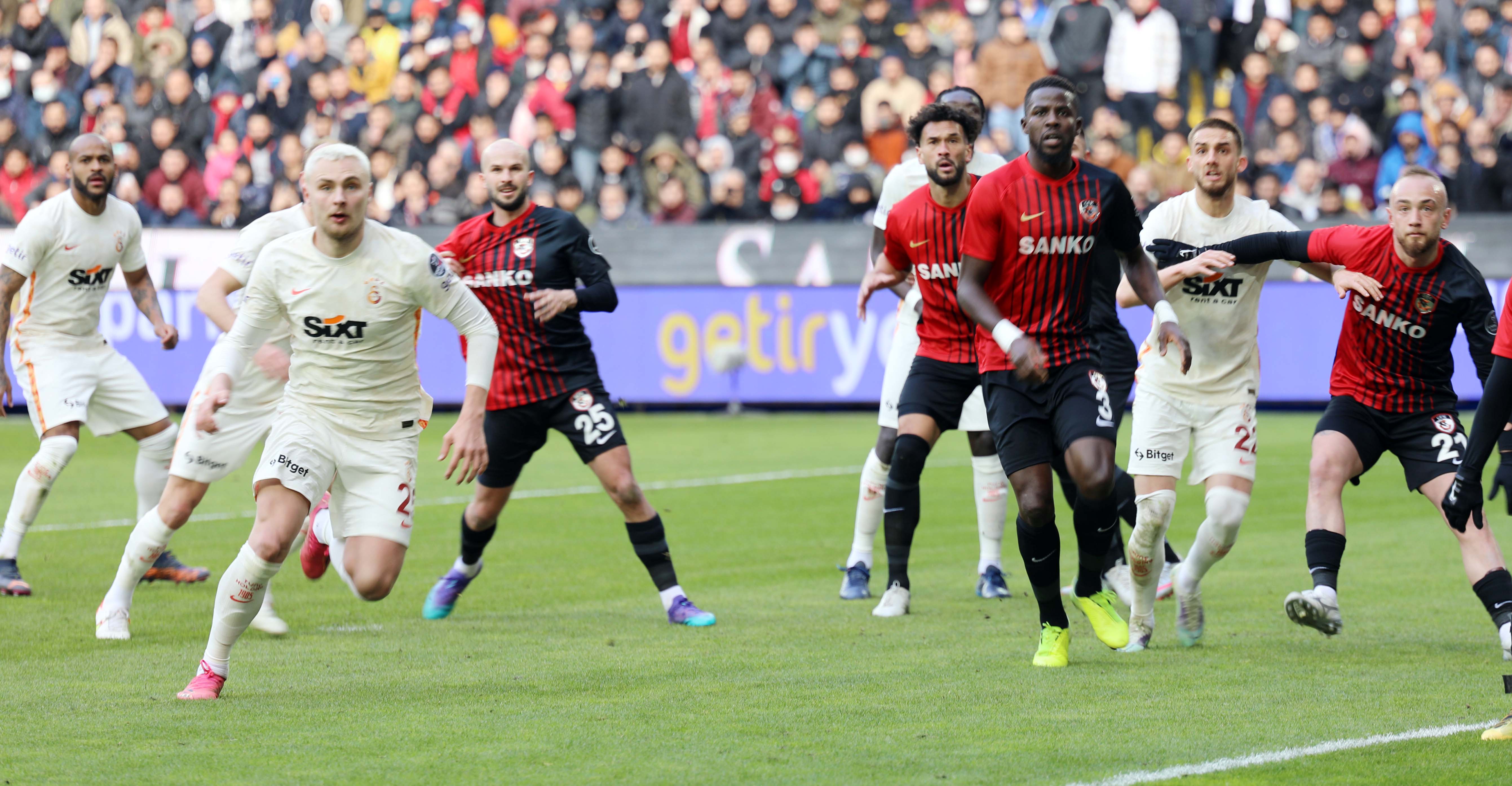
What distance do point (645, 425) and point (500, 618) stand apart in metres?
11.4

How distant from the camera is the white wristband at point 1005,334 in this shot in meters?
6.63

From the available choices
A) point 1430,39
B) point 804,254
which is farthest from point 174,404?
point 1430,39

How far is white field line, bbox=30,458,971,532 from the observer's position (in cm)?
1244

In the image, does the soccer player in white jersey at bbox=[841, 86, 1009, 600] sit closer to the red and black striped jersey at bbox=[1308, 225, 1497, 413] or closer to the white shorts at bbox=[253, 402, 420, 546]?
the red and black striped jersey at bbox=[1308, 225, 1497, 413]

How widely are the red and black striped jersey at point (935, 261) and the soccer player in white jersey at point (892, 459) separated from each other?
0.59m

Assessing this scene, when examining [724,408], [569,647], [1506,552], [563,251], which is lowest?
[724,408]

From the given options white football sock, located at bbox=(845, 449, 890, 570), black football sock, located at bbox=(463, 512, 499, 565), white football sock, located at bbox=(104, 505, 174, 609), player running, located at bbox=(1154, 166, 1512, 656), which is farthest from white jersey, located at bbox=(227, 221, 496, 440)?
white football sock, located at bbox=(845, 449, 890, 570)

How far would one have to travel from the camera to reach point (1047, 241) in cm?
700

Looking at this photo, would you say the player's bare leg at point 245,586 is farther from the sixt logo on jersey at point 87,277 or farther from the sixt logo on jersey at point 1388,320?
the sixt logo on jersey at point 1388,320

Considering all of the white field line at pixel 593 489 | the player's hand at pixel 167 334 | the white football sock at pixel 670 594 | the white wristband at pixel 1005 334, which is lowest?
the white field line at pixel 593 489

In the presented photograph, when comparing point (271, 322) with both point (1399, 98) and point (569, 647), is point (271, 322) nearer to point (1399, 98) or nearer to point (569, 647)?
point (569, 647)

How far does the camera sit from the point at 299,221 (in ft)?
27.4

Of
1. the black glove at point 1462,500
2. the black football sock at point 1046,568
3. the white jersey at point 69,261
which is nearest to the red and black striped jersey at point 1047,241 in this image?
the black football sock at point 1046,568

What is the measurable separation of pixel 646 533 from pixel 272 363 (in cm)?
227
